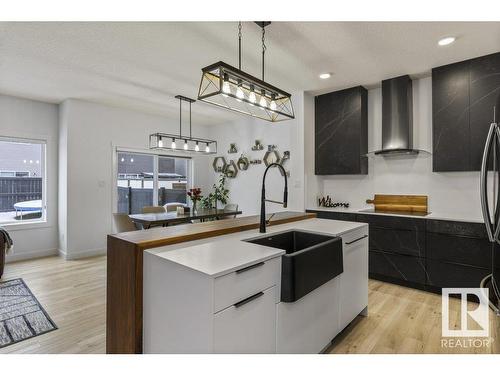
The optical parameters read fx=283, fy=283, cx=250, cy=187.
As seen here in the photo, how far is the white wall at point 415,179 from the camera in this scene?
343cm

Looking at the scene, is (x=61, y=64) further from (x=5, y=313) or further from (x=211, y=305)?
(x=211, y=305)

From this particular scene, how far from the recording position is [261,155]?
5527 mm

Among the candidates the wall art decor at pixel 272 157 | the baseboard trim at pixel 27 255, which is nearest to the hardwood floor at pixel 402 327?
the wall art decor at pixel 272 157

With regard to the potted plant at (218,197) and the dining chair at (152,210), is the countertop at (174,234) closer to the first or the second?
the dining chair at (152,210)

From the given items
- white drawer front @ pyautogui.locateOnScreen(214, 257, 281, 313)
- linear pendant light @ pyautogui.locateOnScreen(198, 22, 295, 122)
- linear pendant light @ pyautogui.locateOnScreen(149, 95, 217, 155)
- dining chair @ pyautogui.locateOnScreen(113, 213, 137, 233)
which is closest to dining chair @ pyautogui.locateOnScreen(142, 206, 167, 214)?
dining chair @ pyautogui.locateOnScreen(113, 213, 137, 233)

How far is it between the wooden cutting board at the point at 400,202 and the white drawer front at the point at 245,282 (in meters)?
2.96

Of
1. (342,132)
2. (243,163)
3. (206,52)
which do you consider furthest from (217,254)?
(243,163)

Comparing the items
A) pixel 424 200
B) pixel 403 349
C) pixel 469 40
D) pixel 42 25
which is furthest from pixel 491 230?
pixel 42 25

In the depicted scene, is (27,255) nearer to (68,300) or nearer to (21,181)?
(21,181)

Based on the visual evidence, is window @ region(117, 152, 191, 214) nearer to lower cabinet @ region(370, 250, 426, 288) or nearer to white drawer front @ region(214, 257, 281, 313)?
lower cabinet @ region(370, 250, 426, 288)

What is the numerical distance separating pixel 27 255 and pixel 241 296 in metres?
4.82

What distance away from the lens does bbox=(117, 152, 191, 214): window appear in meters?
5.34

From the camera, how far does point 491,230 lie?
2.19 meters

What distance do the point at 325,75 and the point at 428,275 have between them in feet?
8.69
